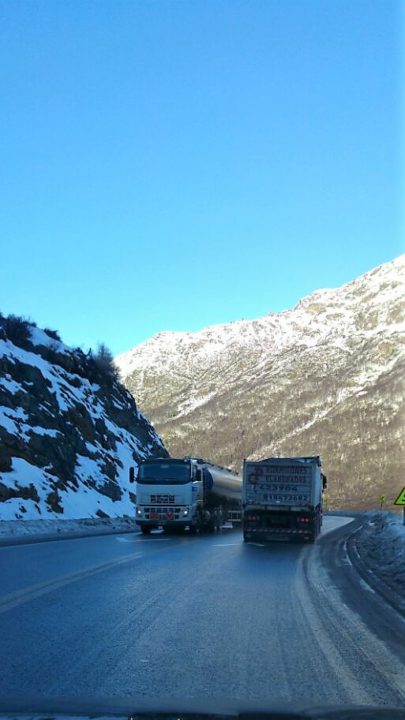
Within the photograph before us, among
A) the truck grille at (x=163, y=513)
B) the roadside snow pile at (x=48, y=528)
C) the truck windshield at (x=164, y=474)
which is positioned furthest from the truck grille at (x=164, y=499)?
the roadside snow pile at (x=48, y=528)

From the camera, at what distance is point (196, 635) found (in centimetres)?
877

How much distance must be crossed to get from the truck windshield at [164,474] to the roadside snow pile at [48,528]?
259 cm

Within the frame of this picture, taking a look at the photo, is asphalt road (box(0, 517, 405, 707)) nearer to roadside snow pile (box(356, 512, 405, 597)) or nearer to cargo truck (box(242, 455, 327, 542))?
roadside snow pile (box(356, 512, 405, 597))

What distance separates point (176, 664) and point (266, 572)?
28.3 ft

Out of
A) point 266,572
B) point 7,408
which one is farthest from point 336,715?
point 7,408

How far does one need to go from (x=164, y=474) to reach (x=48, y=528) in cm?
483

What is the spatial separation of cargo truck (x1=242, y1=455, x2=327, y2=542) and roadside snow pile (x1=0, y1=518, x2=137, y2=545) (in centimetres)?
584

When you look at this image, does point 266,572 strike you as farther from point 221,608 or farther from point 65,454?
point 65,454

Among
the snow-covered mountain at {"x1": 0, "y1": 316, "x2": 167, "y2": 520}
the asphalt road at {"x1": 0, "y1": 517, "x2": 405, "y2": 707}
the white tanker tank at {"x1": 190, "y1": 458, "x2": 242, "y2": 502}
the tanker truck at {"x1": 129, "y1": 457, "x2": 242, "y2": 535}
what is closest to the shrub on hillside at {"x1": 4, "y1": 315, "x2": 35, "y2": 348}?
the snow-covered mountain at {"x1": 0, "y1": 316, "x2": 167, "y2": 520}

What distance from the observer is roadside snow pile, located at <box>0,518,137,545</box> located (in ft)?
83.0

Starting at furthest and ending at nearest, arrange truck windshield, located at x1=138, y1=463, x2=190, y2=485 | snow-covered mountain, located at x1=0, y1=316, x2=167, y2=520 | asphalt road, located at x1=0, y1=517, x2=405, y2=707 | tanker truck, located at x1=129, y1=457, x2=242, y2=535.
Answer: snow-covered mountain, located at x1=0, y1=316, x2=167, y2=520 < truck windshield, located at x1=138, y1=463, x2=190, y2=485 < tanker truck, located at x1=129, y1=457, x2=242, y2=535 < asphalt road, located at x1=0, y1=517, x2=405, y2=707

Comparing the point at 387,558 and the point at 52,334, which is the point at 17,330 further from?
the point at 387,558

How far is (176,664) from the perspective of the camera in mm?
7387

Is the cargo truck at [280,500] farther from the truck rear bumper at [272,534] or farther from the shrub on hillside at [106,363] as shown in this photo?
the shrub on hillside at [106,363]
